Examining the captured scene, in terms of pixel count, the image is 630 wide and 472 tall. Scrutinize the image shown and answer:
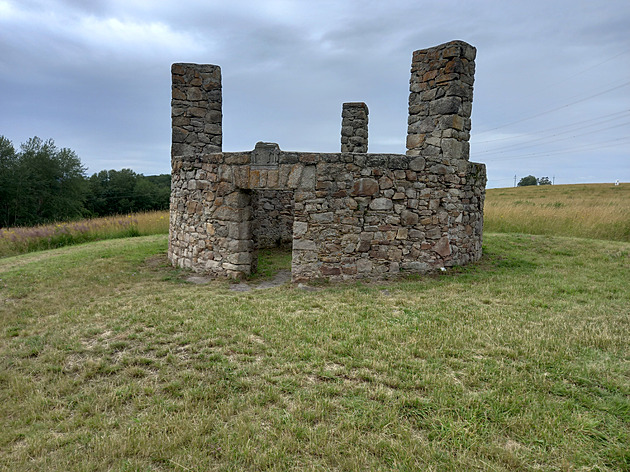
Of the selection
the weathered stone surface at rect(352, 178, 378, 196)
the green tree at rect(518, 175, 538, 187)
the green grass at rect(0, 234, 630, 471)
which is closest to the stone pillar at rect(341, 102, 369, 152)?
the weathered stone surface at rect(352, 178, 378, 196)

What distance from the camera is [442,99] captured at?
27.2 feet

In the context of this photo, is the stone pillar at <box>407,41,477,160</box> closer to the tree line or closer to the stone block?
the stone block

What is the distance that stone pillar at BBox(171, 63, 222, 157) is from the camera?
9555 millimetres

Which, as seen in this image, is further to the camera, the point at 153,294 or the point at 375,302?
the point at 153,294

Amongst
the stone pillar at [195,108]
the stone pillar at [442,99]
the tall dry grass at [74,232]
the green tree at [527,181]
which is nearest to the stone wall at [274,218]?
the stone pillar at [195,108]

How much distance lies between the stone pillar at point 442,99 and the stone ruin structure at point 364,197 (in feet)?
0.07

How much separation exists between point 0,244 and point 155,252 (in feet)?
25.7

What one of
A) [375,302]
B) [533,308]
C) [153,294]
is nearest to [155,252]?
[153,294]

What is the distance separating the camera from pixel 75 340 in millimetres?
4898

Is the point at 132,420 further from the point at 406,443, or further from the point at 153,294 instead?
the point at 153,294

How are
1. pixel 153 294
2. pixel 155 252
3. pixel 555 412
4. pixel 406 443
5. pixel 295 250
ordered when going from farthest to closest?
1. pixel 155 252
2. pixel 295 250
3. pixel 153 294
4. pixel 555 412
5. pixel 406 443

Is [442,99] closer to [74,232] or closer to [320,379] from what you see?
[320,379]

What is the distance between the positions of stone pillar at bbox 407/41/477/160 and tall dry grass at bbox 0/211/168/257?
1309 centimetres

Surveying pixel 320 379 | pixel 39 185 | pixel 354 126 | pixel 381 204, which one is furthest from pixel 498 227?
pixel 39 185
